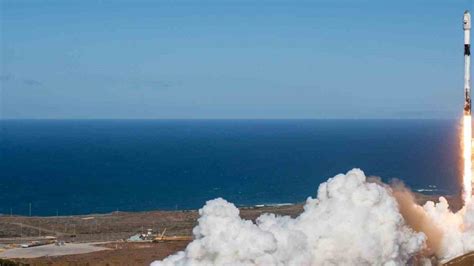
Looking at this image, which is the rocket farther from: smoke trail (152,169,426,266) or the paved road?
the paved road

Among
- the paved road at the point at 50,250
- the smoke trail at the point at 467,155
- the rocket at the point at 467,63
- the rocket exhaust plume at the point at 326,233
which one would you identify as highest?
the rocket at the point at 467,63

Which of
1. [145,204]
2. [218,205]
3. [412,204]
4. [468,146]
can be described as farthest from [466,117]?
[145,204]

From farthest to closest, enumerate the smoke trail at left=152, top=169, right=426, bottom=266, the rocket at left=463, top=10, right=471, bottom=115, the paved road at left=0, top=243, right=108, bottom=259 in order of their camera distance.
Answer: the paved road at left=0, top=243, right=108, bottom=259 → the rocket at left=463, top=10, right=471, bottom=115 → the smoke trail at left=152, top=169, right=426, bottom=266

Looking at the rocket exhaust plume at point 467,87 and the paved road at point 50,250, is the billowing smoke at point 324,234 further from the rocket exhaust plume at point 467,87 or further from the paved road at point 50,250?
the paved road at point 50,250

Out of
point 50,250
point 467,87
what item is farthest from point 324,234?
point 50,250

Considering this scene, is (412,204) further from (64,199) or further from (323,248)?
(64,199)

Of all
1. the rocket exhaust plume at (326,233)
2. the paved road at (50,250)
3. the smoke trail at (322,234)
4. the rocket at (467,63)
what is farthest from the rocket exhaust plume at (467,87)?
the paved road at (50,250)

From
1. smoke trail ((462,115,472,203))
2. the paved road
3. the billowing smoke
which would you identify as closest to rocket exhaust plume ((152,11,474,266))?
the billowing smoke

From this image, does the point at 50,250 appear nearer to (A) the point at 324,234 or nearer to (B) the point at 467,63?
(A) the point at 324,234
